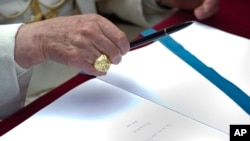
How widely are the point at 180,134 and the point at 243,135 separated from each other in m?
0.08

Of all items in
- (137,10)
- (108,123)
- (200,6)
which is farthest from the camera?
(137,10)

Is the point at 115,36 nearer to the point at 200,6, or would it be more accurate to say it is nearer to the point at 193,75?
the point at 193,75

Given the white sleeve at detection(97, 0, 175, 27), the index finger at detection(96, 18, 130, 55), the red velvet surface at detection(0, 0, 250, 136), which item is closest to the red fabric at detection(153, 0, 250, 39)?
the red velvet surface at detection(0, 0, 250, 136)

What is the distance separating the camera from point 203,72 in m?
0.67

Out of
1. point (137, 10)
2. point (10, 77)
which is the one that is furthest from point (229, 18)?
point (10, 77)

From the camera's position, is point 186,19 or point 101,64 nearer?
point 101,64

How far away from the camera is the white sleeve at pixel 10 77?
65cm

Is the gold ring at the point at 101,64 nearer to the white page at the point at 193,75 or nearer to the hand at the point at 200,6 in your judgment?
the white page at the point at 193,75

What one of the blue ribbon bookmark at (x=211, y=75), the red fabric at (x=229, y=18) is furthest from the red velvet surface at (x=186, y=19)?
the blue ribbon bookmark at (x=211, y=75)

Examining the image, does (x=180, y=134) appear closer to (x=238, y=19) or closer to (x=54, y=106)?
(x=54, y=106)

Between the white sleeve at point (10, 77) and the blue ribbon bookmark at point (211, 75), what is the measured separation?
0.26 m

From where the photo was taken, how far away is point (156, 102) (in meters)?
0.61

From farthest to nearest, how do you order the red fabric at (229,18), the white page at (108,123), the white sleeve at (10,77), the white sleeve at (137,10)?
1. the white sleeve at (137,10)
2. the red fabric at (229,18)
3. the white sleeve at (10,77)
4. the white page at (108,123)

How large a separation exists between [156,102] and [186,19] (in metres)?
0.30
